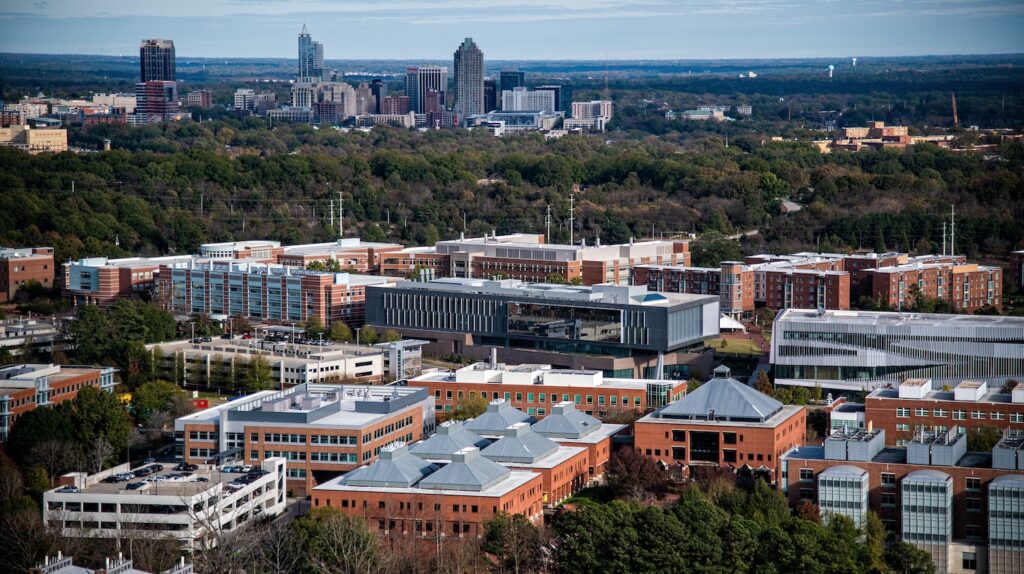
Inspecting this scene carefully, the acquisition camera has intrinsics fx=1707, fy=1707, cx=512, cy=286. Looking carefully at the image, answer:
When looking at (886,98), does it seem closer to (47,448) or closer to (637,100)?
(637,100)

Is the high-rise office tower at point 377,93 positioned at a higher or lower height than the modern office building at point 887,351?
higher

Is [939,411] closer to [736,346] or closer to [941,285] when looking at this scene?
[736,346]

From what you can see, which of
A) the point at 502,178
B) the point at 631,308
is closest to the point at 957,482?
the point at 631,308

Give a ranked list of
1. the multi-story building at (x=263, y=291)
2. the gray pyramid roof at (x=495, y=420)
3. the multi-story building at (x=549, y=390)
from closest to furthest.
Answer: the gray pyramid roof at (x=495, y=420) < the multi-story building at (x=549, y=390) < the multi-story building at (x=263, y=291)

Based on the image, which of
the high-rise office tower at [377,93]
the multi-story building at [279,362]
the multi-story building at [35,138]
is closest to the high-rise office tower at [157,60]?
the high-rise office tower at [377,93]

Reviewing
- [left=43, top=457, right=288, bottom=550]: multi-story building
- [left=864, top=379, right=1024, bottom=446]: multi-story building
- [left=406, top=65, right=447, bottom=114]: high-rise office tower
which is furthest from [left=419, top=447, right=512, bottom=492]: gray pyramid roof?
[left=406, top=65, right=447, bottom=114]: high-rise office tower

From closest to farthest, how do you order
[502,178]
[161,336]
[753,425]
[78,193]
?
1. [753,425]
2. [161,336]
3. [78,193]
4. [502,178]

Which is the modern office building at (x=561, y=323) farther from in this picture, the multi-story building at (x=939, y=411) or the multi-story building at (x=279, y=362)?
the multi-story building at (x=939, y=411)

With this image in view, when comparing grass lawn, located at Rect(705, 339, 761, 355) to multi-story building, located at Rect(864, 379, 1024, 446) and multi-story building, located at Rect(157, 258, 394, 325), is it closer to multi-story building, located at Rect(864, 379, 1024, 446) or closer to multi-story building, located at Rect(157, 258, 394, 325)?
multi-story building, located at Rect(157, 258, 394, 325)
